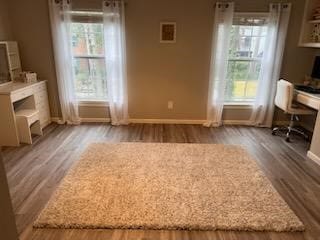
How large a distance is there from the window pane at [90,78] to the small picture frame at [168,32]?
44.9 inches

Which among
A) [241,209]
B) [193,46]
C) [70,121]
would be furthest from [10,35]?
[241,209]

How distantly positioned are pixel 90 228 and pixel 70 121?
110 inches

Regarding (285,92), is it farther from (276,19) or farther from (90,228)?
(90,228)

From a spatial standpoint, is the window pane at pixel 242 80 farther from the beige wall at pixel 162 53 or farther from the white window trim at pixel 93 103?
the white window trim at pixel 93 103

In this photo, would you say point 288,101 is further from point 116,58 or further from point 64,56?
point 64,56

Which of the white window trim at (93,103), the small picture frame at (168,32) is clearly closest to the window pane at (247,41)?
the small picture frame at (168,32)

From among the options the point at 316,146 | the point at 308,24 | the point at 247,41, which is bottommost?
the point at 316,146

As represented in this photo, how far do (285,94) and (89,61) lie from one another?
10.7 feet

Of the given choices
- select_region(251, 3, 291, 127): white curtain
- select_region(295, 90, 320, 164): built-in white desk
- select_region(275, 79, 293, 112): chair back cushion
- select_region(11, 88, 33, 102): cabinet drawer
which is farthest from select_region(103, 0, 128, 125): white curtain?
select_region(295, 90, 320, 164): built-in white desk

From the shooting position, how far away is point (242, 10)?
3.85 m

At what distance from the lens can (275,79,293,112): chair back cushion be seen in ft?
11.5

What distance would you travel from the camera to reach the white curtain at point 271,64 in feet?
12.5

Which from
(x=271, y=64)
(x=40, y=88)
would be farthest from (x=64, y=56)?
(x=271, y=64)

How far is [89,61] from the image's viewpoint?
163 inches
